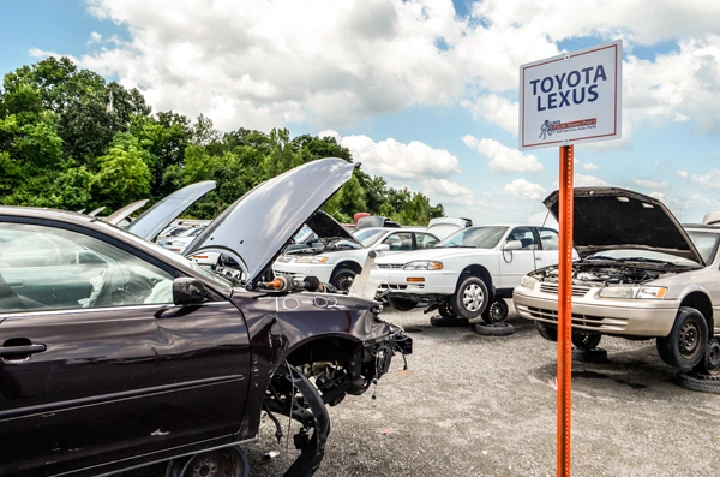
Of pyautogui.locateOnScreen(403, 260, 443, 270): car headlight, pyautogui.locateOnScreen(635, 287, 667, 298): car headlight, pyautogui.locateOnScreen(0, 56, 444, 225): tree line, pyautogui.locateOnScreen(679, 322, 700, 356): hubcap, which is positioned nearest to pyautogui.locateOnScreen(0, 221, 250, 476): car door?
pyautogui.locateOnScreen(635, 287, 667, 298): car headlight

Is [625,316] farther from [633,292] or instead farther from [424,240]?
[424,240]

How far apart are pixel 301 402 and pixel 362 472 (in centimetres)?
71

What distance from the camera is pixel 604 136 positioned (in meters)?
2.94

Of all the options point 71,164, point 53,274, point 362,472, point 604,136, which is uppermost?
point 71,164

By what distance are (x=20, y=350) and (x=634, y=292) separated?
527 cm

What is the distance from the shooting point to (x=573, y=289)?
5.75 meters

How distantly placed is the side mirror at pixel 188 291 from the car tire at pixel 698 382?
17.3 feet

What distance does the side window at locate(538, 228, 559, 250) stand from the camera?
9633 mm

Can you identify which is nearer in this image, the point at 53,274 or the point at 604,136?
the point at 604,136

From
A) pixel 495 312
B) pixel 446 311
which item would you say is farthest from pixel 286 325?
pixel 495 312

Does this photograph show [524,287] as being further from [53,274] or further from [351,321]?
[53,274]

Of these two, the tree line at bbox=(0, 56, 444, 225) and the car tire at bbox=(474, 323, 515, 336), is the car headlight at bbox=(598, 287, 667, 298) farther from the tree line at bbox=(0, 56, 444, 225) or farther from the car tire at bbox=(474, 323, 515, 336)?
the tree line at bbox=(0, 56, 444, 225)

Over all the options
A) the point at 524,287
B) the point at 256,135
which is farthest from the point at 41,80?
the point at 524,287

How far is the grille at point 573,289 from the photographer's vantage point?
566cm
